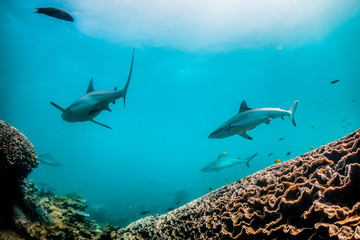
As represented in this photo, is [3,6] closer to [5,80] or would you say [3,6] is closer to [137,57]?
[137,57]

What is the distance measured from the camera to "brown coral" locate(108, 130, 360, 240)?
2.08 meters

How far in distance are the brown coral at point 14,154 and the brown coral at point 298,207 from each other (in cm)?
430

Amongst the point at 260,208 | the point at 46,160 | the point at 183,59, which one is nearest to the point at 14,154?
the point at 260,208

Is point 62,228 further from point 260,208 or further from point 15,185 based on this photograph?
point 260,208

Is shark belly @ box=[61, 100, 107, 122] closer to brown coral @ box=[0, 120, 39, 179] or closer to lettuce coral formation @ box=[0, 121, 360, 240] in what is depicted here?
brown coral @ box=[0, 120, 39, 179]

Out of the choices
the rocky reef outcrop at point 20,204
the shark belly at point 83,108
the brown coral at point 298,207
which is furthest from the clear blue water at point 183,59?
the brown coral at point 298,207

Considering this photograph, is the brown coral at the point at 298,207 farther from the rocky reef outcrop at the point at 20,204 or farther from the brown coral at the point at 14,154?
the brown coral at the point at 14,154

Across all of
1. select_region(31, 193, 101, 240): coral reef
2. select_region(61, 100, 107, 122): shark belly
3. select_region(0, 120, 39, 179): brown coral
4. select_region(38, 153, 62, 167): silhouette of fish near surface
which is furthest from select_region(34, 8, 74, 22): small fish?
select_region(38, 153, 62, 167): silhouette of fish near surface

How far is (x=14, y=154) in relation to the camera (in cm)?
432

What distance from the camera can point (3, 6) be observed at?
2141 centimetres

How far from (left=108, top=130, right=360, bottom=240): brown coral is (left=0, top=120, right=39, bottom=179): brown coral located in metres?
4.30

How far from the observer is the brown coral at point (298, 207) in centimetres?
208

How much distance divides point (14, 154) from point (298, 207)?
6403 mm

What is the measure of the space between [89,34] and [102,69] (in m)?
11.6
